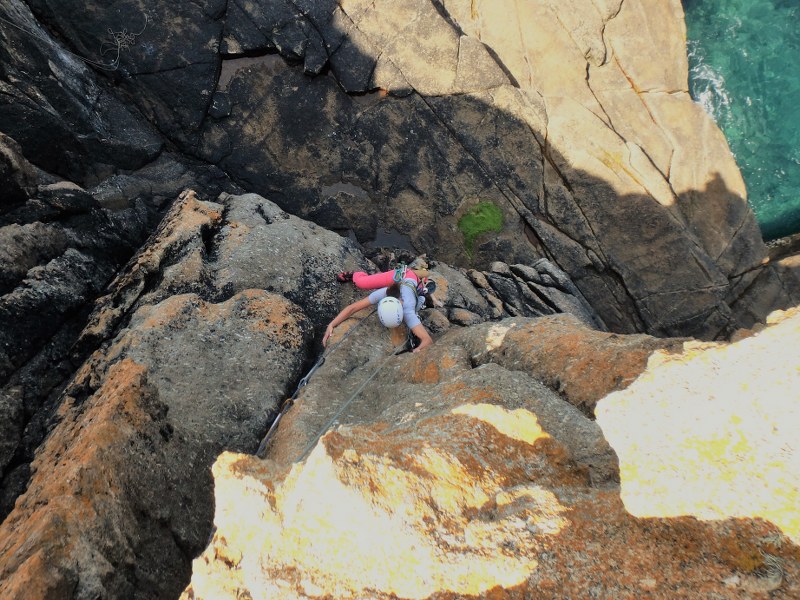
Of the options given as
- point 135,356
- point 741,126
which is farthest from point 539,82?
point 135,356

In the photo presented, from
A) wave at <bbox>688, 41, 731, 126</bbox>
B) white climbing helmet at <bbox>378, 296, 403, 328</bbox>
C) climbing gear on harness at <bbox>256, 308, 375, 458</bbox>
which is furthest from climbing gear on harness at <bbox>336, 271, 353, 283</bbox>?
wave at <bbox>688, 41, 731, 126</bbox>

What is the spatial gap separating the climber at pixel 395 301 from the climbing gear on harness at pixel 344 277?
0.22 m

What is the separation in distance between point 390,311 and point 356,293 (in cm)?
110

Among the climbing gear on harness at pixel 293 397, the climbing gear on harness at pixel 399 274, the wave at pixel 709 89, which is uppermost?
the wave at pixel 709 89

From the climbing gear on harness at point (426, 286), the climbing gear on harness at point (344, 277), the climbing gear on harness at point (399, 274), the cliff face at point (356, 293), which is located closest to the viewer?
the cliff face at point (356, 293)

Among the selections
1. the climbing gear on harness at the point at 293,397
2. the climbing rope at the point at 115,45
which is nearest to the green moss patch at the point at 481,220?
the climbing gear on harness at the point at 293,397

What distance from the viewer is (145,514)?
4961mm

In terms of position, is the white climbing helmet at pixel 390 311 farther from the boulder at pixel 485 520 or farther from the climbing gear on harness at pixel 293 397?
the boulder at pixel 485 520

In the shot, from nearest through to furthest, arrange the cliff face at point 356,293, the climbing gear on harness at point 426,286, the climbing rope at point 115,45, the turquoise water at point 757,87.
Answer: the cliff face at point 356,293 < the climbing gear on harness at point 426,286 < the climbing rope at point 115,45 < the turquoise water at point 757,87

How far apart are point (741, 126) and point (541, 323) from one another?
39.5 feet

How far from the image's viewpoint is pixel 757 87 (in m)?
14.3

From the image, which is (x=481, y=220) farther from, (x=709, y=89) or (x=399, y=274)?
(x=709, y=89)

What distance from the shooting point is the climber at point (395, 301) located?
7652mm

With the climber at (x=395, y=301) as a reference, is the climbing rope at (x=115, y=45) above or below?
above
